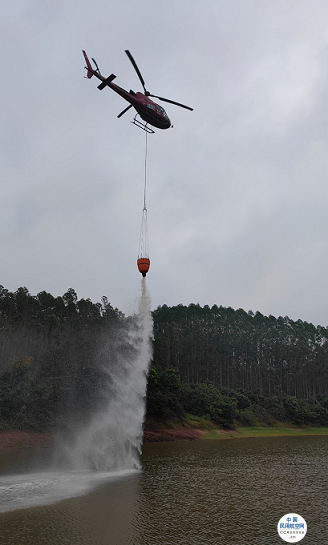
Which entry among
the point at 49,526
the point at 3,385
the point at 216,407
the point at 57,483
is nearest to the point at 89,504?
the point at 49,526

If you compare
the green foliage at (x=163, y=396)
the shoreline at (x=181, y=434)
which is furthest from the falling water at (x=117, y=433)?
the green foliage at (x=163, y=396)

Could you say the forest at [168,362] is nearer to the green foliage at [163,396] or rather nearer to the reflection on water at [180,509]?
the green foliage at [163,396]

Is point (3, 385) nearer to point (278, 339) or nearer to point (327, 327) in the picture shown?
point (278, 339)

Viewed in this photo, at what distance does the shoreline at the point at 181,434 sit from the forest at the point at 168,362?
1.86 meters

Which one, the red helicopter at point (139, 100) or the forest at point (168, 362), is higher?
the red helicopter at point (139, 100)

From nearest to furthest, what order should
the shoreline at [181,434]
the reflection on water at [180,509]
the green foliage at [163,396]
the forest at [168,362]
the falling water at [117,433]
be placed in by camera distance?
the reflection on water at [180,509]
the falling water at [117,433]
the shoreline at [181,434]
the forest at [168,362]
the green foliage at [163,396]

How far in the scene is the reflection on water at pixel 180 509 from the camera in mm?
15930

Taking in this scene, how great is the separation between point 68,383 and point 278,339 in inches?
3243

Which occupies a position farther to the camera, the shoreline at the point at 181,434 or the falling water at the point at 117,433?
the shoreline at the point at 181,434
